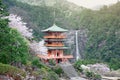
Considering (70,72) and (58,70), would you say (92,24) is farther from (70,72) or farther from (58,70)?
(58,70)

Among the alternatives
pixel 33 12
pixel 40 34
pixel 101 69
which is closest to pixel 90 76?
pixel 101 69

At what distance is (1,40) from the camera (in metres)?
27.1

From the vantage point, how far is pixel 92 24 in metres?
89.2

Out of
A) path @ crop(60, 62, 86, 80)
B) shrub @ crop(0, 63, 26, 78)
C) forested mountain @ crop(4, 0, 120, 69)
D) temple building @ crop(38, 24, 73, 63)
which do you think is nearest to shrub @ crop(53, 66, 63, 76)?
path @ crop(60, 62, 86, 80)

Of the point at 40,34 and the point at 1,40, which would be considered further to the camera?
the point at 40,34

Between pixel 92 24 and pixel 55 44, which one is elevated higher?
pixel 92 24

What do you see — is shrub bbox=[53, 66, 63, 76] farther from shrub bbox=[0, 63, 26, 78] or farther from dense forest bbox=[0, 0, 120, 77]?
dense forest bbox=[0, 0, 120, 77]

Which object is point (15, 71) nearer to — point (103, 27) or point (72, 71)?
point (72, 71)

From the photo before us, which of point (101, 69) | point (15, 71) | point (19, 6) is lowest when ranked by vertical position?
point (101, 69)

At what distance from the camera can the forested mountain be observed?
76887 mm

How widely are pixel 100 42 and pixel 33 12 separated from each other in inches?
609

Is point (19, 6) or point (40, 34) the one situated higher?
point (19, 6)

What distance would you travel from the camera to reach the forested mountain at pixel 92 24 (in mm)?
76887

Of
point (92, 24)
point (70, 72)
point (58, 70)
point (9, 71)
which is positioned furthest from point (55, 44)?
point (92, 24)
